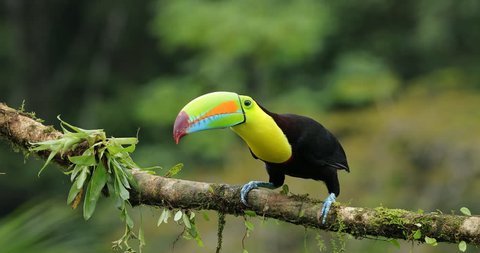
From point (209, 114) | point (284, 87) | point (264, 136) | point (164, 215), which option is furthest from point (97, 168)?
point (284, 87)

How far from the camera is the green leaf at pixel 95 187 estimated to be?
2865mm

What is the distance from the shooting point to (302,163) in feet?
10.6

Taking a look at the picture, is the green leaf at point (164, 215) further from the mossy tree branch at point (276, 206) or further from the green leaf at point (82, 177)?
the green leaf at point (82, 177)

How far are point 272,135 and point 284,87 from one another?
902 cm

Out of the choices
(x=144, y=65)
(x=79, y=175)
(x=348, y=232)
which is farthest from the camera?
(x=144, y=65)

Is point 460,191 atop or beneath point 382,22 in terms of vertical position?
beneath

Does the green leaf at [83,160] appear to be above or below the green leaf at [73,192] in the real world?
above

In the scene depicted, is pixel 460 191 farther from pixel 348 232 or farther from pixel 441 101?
pixel 348 232

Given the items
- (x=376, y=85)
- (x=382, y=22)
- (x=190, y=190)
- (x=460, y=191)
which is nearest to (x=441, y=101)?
(x=376, y=85)

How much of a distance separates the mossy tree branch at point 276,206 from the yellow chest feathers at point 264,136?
7.2 inches

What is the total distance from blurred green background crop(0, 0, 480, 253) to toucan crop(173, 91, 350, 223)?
2.21 m

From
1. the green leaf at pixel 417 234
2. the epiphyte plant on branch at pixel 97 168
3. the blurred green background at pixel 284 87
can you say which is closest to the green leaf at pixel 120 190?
the epiphyte plant on branch at pixel 97 168

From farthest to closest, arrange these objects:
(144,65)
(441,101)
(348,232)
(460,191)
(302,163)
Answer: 1. (144,65)
2. (441,101)
3. (460,191)
4. (302,163)
5. (348,232)

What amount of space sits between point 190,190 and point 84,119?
12.6 metres
